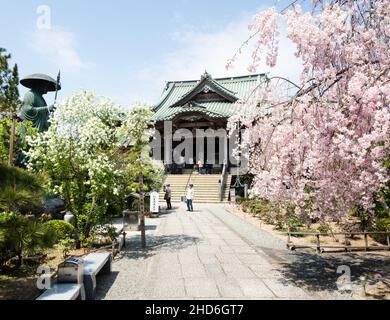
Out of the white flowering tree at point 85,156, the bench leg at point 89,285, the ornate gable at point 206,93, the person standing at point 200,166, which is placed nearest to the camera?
the bench leg at point 89,285

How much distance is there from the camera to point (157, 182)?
2155cm

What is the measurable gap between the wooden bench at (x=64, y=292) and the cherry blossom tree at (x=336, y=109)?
13.9ft

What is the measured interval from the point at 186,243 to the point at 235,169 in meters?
18.1

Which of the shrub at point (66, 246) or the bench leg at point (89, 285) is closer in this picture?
the bench leg at point (89, 285)

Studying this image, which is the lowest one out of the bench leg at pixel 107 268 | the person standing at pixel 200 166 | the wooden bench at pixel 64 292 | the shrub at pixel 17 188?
the bench leg at pixel 107 268

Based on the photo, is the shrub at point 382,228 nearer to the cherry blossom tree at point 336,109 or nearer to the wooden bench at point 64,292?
the cherry blossom tree at point 336,109

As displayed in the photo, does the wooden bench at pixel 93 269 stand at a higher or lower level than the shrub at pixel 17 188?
lower

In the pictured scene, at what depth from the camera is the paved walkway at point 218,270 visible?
20.1 ft

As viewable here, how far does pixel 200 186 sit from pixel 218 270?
19.0 meters

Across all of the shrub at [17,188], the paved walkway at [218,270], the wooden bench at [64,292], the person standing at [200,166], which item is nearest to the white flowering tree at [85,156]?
the paved walkway at [218,270]

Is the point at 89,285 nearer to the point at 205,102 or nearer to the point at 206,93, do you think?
the point at 205,102

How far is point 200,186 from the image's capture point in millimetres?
26547
